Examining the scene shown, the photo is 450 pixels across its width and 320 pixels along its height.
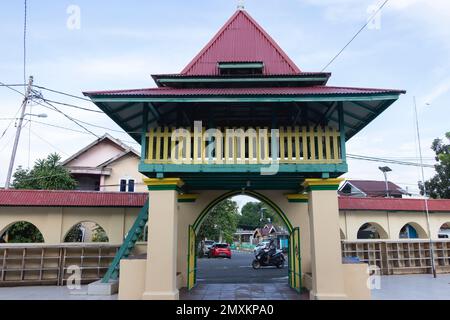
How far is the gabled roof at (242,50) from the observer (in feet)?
28.2

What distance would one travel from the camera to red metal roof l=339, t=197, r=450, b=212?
42.9 feet

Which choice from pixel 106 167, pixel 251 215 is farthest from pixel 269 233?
pixel 106 167

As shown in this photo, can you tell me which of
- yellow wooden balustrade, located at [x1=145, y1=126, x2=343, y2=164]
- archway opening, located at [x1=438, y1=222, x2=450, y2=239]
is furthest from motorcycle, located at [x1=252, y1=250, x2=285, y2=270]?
yellow wooden balustrade, located at [x1=145, y1=126, x2=343, y2=164]

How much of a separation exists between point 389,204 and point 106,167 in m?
14.3

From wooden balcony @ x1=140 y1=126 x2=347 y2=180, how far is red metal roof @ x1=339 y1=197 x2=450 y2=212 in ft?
Answer: 21.5

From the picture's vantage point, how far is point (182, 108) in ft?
25.5

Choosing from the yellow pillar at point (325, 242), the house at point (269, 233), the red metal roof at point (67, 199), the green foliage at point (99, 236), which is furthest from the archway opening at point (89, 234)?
the house at point (269, 233)

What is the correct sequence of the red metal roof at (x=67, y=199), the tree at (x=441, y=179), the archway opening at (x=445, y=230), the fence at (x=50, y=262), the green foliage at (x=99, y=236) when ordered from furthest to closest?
the tree at (x=441, y=179), the archway opening at (x=445, y=230), the green foliage at (x=99, y=236), the red metal roof at (x=67, y=199), the fence at (x=50, y=262)

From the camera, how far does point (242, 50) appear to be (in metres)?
8.91

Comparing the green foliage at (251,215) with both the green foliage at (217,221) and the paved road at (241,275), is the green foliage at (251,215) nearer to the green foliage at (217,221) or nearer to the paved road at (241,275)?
the green foliage at (217,221)

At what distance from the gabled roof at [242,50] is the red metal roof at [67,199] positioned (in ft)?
15.9
